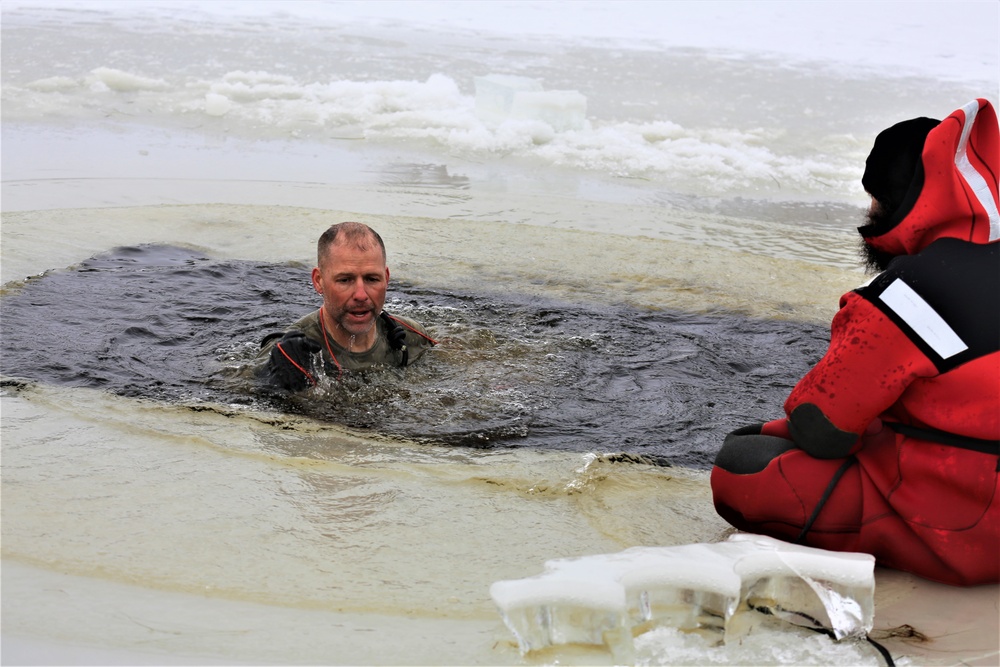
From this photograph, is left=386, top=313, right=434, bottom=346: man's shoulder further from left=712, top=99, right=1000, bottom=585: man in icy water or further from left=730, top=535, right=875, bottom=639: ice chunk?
left=730, top=535, right=875, bottom=639: ice chunk

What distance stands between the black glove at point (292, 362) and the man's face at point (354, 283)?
21 centimetres

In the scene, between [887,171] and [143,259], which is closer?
[887,171]

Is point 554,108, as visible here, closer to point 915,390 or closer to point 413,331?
point 413,331

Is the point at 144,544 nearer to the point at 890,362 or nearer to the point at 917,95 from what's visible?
the point at 890,362

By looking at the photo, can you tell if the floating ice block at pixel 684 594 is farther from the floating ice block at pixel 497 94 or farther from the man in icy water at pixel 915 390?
the floating ice block at pixel 497 94

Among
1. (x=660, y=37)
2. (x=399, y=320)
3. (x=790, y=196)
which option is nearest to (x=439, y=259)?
(x=399, y=320)

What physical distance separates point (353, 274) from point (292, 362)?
44 centimetres

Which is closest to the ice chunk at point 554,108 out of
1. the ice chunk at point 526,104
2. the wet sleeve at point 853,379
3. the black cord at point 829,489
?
the ice chunk at point 526,104

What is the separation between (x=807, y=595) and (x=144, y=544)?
1754 millimetres

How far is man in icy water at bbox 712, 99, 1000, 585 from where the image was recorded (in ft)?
8.57

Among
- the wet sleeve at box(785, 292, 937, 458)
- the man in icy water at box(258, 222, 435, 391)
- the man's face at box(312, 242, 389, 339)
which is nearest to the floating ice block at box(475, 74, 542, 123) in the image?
the man in icy water at box(258, 222, 435, 391)

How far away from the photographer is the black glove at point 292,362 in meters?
4.11

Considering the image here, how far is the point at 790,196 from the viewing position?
26.4ft

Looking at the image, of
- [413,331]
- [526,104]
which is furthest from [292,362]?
[526,104]
